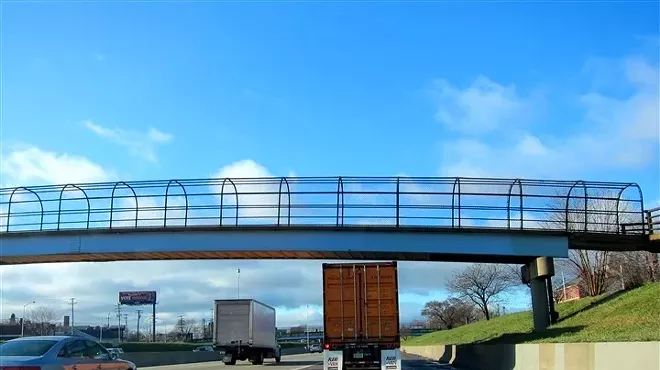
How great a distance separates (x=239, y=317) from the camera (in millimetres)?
41500

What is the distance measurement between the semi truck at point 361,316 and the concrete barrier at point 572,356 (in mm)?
4241

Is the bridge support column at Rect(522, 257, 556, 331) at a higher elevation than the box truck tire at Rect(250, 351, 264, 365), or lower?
higher

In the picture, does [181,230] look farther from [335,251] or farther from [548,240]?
[548,240]

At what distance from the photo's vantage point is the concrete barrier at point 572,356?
13.5 meters

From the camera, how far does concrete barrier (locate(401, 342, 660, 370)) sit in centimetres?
1350

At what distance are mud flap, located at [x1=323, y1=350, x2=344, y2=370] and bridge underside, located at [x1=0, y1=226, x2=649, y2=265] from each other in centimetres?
1026

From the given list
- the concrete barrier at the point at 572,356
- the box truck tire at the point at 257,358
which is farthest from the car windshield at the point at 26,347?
the box truck tire at the point at 257,358

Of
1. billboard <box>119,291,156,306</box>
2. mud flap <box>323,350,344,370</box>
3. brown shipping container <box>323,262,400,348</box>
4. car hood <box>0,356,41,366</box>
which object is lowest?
mud flap <box>323,350,344,370</box>

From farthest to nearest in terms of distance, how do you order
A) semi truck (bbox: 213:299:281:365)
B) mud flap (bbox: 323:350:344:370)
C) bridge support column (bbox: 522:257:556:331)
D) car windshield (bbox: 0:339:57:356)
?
1. semi truck (bbox: 213:299:281:365)
2. bridge support column (bbox: 522:257:556:331)
3. mud flap (bbox: 323:350:344:370)
4. car windshield (bbox: 0:339:57:356)

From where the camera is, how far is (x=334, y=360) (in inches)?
882

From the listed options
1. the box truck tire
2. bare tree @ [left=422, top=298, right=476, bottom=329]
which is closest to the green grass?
the box truck tire

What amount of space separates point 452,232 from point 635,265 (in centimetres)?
2213

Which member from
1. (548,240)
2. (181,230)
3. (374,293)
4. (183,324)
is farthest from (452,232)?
(183,324)

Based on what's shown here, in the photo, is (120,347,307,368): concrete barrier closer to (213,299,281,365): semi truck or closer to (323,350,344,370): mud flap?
(213,299,281,365): semi truck
